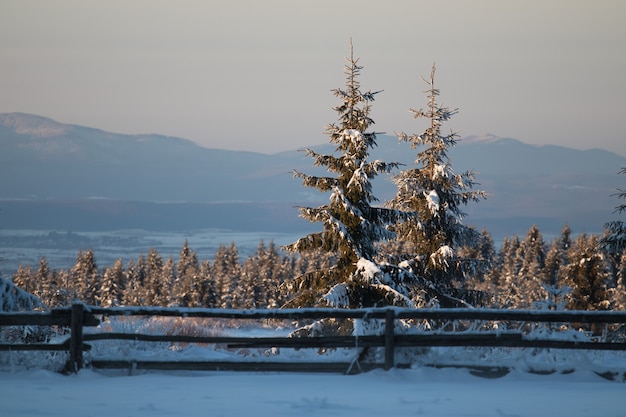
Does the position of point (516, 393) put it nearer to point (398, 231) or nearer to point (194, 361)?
point (194, 361)

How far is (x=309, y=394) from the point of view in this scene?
12.8 metres

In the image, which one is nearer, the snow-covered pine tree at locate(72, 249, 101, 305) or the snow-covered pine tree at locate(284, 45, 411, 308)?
the snow-covered pine tree at locate(284, 45, 411, 308)

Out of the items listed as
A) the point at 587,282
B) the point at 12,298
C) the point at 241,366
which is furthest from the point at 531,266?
the point at 241,366

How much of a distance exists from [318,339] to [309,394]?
1.87 metres

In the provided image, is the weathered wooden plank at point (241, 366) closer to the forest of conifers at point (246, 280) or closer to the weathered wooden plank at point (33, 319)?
the weathered wooden plank at point (33, 319)

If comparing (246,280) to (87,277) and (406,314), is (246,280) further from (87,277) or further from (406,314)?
(406,314)

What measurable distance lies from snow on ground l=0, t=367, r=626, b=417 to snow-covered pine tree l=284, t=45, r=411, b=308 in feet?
37.8

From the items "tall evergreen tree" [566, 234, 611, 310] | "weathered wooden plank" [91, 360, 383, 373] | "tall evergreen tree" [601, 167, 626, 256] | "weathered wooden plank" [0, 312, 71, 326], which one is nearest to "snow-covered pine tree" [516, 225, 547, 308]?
"tall evergreen tree" [566, 234, 611, 310]

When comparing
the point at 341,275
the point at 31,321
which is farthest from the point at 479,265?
the point at 31,321

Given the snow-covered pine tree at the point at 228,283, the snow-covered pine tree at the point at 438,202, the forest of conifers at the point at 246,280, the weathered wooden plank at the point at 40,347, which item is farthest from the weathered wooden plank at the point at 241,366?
the snow-covered pine tree at the point at 228,283

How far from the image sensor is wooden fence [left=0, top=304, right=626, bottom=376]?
14102 millimetres

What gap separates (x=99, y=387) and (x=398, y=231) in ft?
61.6

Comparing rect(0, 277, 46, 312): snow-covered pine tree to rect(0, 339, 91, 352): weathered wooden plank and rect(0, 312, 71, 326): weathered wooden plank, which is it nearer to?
rect(0, 339, 91, 352): weathered wooden plank

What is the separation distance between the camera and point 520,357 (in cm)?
1447
